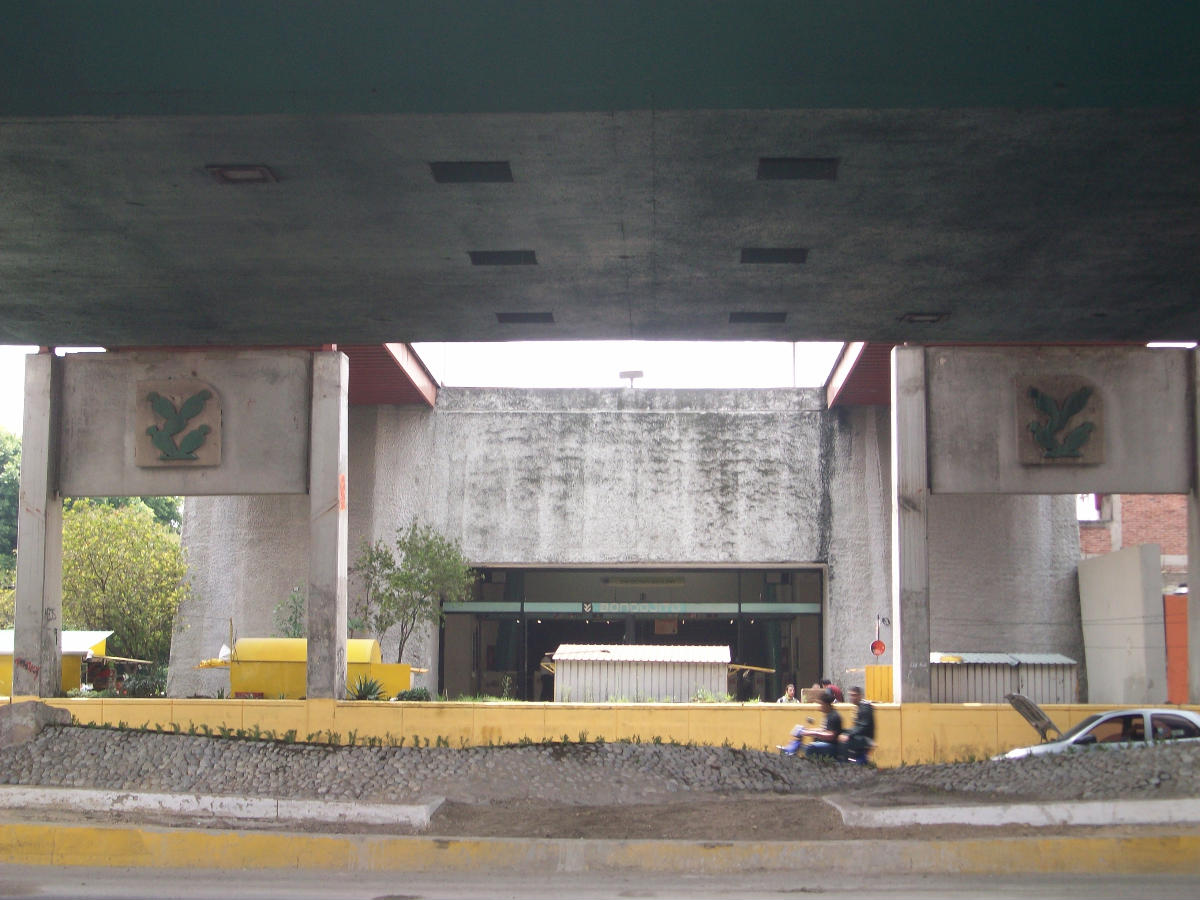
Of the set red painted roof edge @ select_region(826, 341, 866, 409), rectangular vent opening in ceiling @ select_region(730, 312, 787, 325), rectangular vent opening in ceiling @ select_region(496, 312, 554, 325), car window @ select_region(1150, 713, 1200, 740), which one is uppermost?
red painted roof edge @ select_region(826, 341, 866, 409)

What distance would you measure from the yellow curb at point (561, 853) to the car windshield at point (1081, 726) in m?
9.01

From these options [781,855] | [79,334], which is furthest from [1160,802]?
[79,334]

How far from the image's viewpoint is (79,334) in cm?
1967

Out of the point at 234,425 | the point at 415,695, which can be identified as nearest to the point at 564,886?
the point at 234,425

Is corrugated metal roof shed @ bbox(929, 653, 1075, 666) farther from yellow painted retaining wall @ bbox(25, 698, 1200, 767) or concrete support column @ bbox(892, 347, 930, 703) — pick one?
yellow painted retaining wall @ bbox(25, 698, 1200, 767)

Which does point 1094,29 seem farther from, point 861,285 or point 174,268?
point 174,268

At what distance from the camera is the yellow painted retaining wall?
72.6ft

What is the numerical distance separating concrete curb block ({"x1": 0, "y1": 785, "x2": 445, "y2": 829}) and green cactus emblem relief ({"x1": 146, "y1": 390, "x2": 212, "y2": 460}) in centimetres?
988

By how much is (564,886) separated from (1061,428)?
16.2m

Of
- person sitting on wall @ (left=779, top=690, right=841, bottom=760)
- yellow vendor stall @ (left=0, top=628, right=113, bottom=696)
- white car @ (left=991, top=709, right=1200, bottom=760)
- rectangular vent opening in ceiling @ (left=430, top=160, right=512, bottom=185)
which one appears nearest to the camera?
rectangular vent opening in ceiling @ (left=430, top=160, right=512, bottom=185)

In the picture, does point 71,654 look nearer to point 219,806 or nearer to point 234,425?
point 234,425

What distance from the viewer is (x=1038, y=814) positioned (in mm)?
14070

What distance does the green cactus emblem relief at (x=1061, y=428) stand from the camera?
24609 millimetres

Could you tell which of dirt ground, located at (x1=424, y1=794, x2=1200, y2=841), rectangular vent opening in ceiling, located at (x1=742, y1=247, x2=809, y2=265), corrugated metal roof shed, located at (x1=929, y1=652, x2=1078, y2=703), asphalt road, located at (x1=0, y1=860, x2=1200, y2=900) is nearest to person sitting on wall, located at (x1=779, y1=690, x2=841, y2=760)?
dirt ground, located at (x1=424, y1=794, x2=1200, y2=841)
